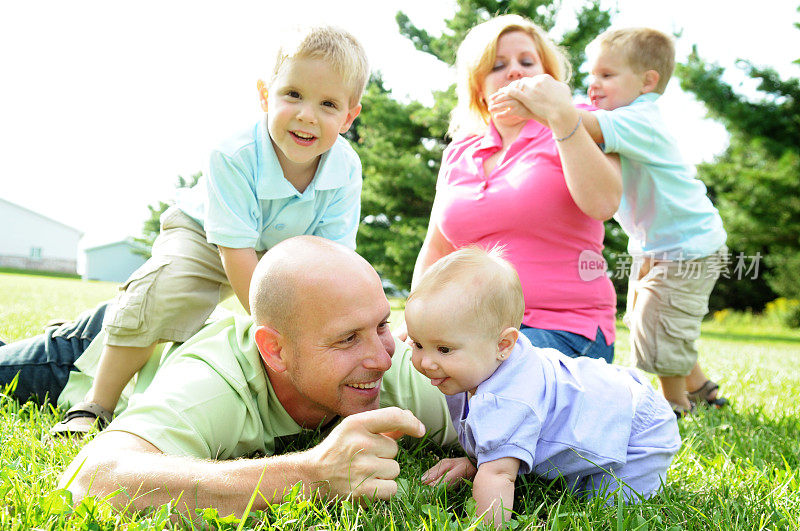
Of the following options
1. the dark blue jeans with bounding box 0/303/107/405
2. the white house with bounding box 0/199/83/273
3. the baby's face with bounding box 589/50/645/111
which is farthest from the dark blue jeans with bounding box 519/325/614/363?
the white house with bounding box 0/199/83/273

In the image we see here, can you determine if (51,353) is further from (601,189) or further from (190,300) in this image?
(601,189)

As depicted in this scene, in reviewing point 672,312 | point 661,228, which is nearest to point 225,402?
point 661,228

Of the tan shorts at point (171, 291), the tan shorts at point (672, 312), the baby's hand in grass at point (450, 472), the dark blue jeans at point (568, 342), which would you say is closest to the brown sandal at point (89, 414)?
the tan shorts at point (171, 291)

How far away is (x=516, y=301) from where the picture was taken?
2.05 meters

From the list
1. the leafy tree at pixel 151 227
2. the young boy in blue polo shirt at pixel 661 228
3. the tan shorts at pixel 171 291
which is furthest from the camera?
the leafy tree at pixel 151 227

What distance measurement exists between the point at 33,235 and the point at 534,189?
6269 centimetres

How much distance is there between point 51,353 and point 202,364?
1.24 metres

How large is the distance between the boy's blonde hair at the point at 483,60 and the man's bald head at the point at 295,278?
5.53 feet

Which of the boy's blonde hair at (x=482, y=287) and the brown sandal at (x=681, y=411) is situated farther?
the brown sandal at (x=681, y=411)

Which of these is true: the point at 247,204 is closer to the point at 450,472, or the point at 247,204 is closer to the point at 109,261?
the point at 450,472

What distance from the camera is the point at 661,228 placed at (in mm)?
3809

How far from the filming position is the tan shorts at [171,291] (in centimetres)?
275

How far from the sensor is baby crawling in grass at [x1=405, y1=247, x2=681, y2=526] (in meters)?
1.90

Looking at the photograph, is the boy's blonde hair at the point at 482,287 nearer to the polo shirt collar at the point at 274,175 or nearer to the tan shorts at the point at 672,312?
the polo shirt collar at the point at 274,175
